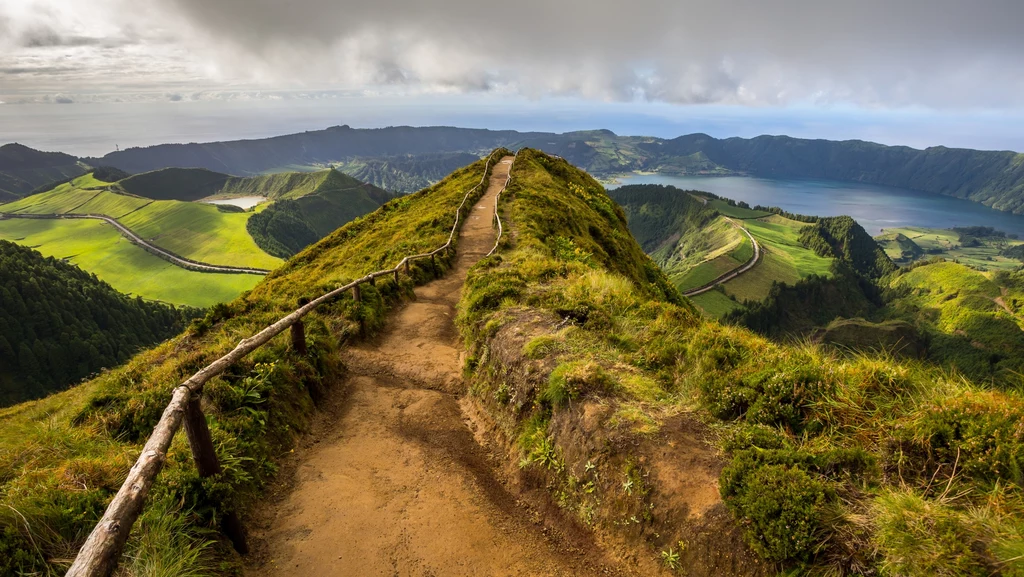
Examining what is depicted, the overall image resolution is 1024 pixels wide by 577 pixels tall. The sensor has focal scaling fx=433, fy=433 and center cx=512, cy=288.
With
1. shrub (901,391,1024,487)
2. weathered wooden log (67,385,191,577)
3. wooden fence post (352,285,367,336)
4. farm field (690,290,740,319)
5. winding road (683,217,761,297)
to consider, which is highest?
shrub (901,391,1024,487)

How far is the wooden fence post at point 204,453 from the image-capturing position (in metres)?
5.48

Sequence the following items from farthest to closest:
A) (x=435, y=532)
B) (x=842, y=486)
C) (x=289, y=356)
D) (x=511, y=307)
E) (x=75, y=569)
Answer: (x=511, y=307), (x=289, y=356), (x=435, y=532), (x=842, y=486), (x=75, y=569)

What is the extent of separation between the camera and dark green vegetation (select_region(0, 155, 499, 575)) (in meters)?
4.54

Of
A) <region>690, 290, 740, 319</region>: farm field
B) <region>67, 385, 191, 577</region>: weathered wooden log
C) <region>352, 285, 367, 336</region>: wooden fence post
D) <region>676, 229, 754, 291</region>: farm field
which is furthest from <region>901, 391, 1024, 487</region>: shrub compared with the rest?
<region>676, 229, 754, 291</region>: farm field

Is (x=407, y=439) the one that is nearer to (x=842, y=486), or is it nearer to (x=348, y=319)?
(x=348, y=319)

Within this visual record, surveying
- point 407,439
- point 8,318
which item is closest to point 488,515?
point 407,439

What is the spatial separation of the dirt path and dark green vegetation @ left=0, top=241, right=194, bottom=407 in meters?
111

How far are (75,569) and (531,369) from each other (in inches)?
269

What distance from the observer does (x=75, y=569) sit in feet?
10.9

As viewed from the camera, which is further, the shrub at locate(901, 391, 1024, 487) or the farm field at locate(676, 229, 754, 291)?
the farm field at locate(676, 229, 754, 291)

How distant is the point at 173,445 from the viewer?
6508mm

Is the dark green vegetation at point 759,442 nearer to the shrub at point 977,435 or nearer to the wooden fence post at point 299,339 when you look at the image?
the shrub at point 977,435

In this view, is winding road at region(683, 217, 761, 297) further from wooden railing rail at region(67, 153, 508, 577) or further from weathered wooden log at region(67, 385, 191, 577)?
weathered wooden log at region(67, 385, 191, 577)

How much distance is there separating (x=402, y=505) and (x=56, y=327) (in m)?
153
